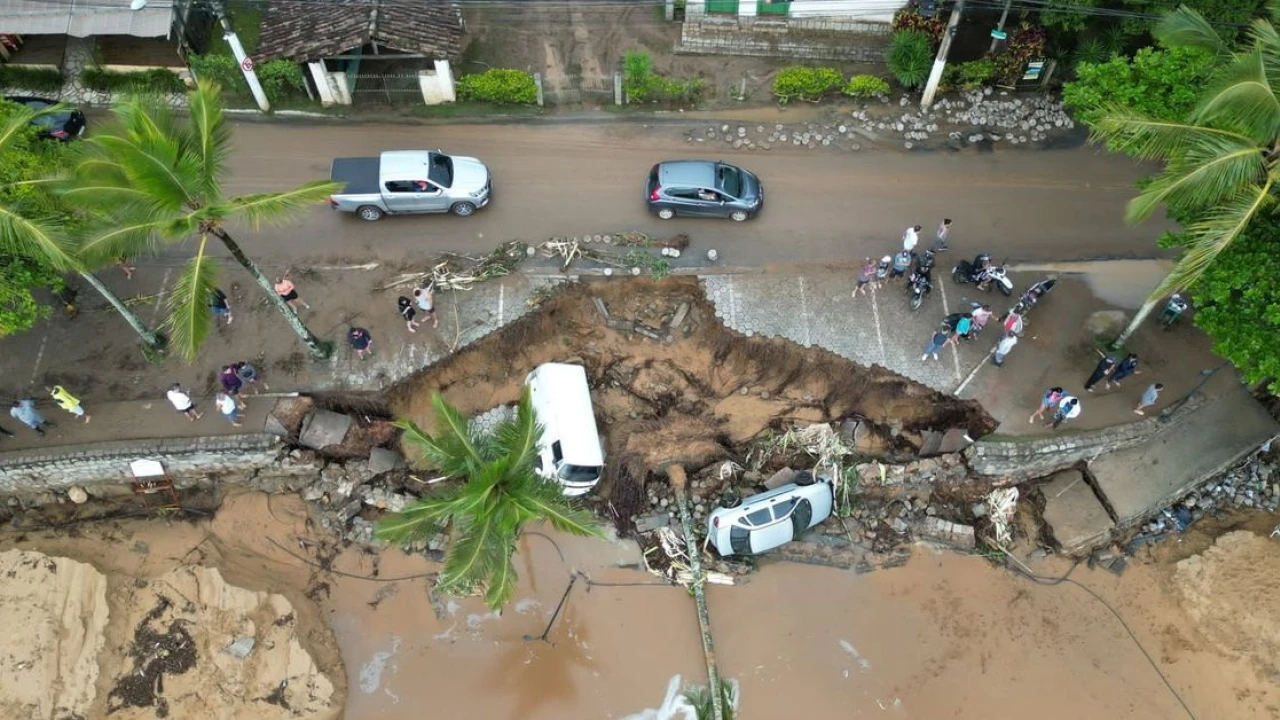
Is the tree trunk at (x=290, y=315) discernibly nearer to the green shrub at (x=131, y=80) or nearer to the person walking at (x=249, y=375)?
the person walking at (x=249, y=375)


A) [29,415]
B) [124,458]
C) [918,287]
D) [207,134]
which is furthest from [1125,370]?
[29,415]

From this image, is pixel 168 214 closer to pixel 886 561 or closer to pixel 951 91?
pixel 886 561

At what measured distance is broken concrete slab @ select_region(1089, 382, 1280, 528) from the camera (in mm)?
19078

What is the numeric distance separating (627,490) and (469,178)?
8.99 metres

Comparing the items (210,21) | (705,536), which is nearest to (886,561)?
(705,536)

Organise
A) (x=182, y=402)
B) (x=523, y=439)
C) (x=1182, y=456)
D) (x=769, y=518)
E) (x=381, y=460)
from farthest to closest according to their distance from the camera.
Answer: (x=381, y=460) < (x=1182, y=456) < (x=769, y=518) < (x=182, y=402) < (x=523, y=439)

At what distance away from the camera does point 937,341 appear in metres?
19.1

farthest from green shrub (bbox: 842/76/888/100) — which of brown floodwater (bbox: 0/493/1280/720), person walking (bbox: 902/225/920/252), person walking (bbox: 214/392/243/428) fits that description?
person walking (bbox: 214/392/243/428)

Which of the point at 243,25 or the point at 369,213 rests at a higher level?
the point at 243,25

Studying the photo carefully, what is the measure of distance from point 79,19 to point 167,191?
13497 mm

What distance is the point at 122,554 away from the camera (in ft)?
63.4

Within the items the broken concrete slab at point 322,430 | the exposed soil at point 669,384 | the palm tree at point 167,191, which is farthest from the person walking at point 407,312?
the palm tree at point 167,191

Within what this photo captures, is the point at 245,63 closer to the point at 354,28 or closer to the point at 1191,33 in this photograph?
the point at 354,28

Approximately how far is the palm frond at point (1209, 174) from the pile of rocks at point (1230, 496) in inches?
338
